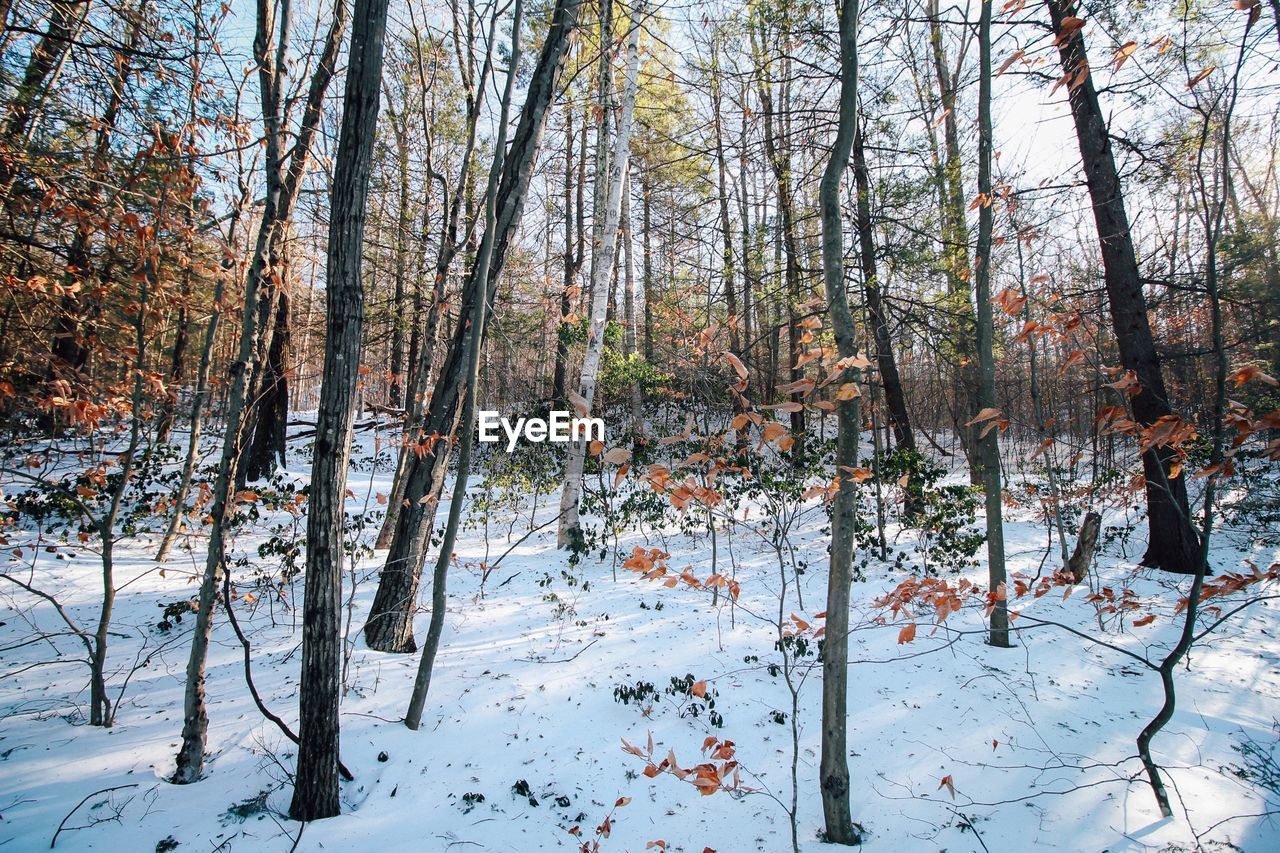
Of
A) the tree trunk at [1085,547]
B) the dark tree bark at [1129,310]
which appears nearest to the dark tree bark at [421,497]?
the dark tree bark at [1129,310]

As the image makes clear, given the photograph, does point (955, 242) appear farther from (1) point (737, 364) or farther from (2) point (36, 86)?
(2) point (36, 86)

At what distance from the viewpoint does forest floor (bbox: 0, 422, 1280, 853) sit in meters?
2.45

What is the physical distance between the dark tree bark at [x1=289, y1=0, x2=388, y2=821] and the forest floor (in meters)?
0.63

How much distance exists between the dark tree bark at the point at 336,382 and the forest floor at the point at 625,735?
2.08ft

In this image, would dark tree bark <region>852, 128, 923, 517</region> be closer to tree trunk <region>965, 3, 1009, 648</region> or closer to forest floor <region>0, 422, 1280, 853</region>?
tree trunk <region>965, 3, 1009, 648</region>

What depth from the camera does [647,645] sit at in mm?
4223

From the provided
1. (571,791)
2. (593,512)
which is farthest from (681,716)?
(593,512)

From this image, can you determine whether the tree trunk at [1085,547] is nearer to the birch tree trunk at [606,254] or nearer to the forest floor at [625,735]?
the forest floor at [625,735]

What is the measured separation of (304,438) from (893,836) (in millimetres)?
14417

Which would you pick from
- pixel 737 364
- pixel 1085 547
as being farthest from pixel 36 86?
pixel 1085 547

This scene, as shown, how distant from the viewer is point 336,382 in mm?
2285

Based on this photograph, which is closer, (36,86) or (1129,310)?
(36,86)

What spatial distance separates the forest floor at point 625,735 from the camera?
2.45 metres

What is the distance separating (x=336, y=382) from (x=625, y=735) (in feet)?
8.39
